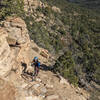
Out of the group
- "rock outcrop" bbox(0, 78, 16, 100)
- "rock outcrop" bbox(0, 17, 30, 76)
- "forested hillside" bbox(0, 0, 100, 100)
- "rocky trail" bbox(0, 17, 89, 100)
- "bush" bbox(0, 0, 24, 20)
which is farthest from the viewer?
"forested hillside" bbox(0, 0, 100, 100)

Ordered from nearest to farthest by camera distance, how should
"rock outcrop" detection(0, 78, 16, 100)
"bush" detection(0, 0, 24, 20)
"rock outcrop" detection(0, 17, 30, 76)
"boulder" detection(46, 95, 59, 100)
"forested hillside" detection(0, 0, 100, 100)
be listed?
"rock outcrop" detection(0, 78, 16, 100) < "rock outcrop" detection(0, 17, 30, 76) < "boulder" detection(46, 95, 59, 100) < "bush" detection(0, 0, 24, 20) < "forested hillside" detection(0, 0, 100, 100)

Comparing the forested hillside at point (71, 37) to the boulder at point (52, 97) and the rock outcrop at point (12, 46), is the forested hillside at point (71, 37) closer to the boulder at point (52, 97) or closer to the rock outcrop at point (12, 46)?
the rock outcrop at point (12, 46)

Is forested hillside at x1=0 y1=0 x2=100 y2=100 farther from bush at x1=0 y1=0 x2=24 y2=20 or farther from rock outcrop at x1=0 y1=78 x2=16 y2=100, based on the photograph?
rock outcrop at x1=0 y1=78 x2=16 y2=100

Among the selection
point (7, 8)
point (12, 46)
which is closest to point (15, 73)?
point (12, 46)

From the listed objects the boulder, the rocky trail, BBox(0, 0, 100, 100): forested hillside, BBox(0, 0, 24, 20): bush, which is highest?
BBox(0, 0, 24, 20): bush

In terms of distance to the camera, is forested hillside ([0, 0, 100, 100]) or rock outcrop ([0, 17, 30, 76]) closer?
rock outcrop ([0, 17, 30, 76])

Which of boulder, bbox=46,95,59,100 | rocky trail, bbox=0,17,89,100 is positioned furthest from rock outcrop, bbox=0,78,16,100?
boulder, bbox=46,95,59,100

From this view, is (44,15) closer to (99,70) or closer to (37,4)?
(37,4)

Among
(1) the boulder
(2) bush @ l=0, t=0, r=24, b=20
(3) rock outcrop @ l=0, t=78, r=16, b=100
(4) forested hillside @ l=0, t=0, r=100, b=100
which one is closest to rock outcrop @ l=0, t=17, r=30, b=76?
(3) rock outcrop @ l=0, t=78, r=16, b=100

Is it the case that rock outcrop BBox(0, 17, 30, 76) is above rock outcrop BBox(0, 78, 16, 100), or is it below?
above

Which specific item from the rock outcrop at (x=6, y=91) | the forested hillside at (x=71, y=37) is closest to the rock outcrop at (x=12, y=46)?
the rock outcrop at (x=6, y=91)

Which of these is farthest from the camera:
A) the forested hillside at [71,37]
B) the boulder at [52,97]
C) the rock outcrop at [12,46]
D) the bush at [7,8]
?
the forested hillside at [71,37]

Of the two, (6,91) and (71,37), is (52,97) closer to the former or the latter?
(6,91)

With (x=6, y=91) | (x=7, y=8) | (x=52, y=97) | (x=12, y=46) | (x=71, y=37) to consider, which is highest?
(x=7, y=8)
